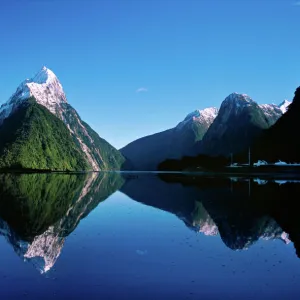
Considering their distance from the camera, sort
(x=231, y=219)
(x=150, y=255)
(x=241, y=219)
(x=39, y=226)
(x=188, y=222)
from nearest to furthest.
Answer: (x=150, y=255) < (x=39, y=226) < (x=188, y=222) < (x=241, y=219) < (x=231, y=219)

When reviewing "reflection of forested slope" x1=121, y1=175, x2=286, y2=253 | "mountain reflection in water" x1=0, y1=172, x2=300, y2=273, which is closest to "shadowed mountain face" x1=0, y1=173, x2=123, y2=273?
"mountain reflection in water" x1=0, y1=172, x2=300, y2=273

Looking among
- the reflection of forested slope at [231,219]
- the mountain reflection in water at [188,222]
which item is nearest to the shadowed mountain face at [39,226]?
the mountain reflection in water at [188,222]

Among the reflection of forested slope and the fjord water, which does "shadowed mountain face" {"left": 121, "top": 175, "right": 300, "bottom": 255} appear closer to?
the reflection of forested slope

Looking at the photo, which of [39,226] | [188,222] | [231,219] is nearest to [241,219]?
[231,219]

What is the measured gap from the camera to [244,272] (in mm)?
20609

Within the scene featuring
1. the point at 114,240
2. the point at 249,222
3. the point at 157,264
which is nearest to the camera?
the point at 157,264

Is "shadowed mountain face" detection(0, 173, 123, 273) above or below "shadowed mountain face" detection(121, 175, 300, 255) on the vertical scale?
below

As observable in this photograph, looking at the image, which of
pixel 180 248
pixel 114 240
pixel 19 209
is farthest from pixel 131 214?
pixel 180 248

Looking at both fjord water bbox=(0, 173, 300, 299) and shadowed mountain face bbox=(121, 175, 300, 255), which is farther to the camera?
shadowed mountain face bbox=(121, 175, 300, 255)

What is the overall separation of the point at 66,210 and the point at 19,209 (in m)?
5.98

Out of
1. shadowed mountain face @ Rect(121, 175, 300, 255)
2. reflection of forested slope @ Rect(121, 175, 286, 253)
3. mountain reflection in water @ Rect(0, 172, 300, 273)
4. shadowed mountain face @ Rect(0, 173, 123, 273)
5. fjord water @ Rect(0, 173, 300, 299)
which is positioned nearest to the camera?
fjord water @ Rect(0, 173, 300, 299)

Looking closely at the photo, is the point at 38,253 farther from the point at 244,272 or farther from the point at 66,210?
the point at 66,210

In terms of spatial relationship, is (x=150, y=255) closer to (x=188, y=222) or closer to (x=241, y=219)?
(x=188, y=222)

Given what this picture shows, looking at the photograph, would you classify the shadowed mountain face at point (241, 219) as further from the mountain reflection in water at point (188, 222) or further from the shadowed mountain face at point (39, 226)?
the shadowed mountain face at point (39, 226)
